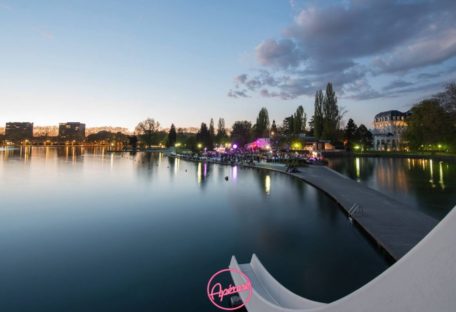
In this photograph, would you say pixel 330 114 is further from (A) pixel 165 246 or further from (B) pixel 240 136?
(A) pixel 165 246

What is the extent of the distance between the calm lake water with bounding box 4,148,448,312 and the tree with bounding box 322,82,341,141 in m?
39.7

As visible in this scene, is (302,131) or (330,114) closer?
(330,114)

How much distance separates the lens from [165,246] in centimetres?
866

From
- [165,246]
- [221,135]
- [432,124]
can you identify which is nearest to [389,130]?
[432,124]

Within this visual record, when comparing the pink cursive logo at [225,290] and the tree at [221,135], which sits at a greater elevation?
the tree at [221,135]

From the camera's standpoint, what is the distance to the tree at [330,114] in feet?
181

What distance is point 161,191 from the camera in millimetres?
18734

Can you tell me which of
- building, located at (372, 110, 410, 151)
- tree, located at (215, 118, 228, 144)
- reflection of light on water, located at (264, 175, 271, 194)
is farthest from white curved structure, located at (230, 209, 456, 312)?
tree, located at (215, 118, 228, 144)

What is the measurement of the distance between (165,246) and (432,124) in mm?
43776

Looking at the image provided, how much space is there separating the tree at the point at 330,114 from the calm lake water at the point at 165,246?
3968 centimetres

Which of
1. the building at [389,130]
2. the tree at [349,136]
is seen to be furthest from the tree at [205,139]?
the building at [389,130]

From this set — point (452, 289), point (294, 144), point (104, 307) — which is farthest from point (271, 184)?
point (294, 144)

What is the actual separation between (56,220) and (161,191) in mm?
7533

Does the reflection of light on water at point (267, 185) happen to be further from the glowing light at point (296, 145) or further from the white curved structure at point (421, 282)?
the glowing light at point (296, 145)
